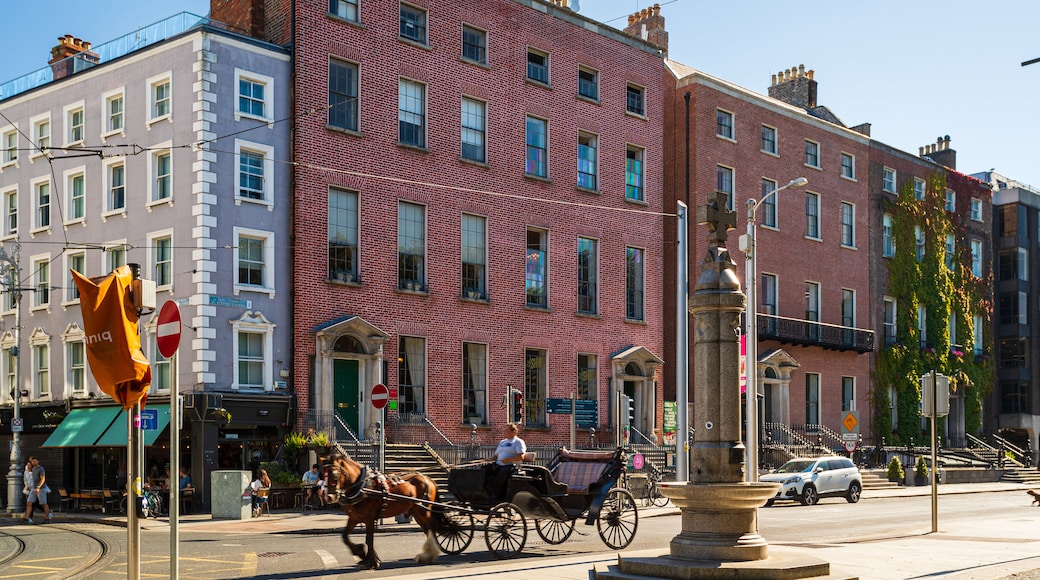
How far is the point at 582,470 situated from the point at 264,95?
704 inches

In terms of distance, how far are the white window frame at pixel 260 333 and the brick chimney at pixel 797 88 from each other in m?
33.2

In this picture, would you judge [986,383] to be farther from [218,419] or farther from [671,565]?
[671,565]

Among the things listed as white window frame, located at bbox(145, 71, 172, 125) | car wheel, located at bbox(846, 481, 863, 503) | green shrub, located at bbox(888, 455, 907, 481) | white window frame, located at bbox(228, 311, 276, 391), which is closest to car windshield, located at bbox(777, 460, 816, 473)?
car wheel, located at bbox(846, 481, 863, 503)

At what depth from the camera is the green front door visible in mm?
33375

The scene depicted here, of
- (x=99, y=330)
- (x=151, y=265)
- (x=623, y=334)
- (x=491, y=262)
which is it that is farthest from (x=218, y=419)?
(x=99, y=330)

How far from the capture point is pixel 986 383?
5994 cm

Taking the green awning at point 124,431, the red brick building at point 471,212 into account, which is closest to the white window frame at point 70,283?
the green awning at point 124,431

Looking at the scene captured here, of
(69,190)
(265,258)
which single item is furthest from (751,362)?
(69,190)

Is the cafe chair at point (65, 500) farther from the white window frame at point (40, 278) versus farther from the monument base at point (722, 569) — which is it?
the monument base at point (722, 569)

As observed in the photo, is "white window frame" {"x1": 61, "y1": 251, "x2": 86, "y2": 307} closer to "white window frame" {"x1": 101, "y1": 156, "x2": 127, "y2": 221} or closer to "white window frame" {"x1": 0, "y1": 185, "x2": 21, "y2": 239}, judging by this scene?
"white window frame" {"x1": 101, "y1": 156, "x2": 127, "y2": 221}

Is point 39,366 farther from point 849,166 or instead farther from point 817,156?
point 849,166

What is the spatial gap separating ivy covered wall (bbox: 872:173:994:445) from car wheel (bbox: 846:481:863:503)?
54.9 feet

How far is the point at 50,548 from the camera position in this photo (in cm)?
2050

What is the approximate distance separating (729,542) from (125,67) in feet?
89.3
